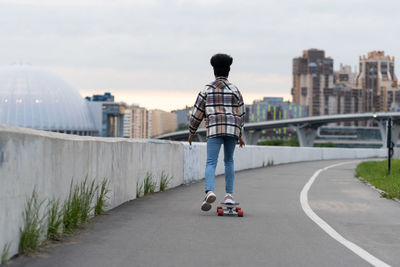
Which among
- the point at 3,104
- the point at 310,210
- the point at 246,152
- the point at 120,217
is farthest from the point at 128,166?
the point at 3,104

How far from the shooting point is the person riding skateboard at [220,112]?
7887 millimetres

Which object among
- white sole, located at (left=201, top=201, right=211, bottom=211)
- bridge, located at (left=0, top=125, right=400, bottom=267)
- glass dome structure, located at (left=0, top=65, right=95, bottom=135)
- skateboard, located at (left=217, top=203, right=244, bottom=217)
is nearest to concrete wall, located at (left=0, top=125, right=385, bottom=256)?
bridge, located at (left=0, top=125, right=400, bottom=267)

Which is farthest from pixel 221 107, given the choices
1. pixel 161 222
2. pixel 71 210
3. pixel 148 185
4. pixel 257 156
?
pixel 257 156

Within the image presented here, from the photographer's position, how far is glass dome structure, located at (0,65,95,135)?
124 m

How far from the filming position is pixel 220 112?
25.8 ft

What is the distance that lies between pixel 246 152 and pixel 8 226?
1964 cm

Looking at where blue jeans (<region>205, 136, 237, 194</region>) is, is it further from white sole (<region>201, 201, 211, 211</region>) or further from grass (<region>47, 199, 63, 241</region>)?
grass (<region>47, 199, 63, 241</region>)

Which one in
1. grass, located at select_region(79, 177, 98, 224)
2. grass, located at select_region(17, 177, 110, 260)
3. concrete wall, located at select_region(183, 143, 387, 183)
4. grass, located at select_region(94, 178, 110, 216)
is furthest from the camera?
concrete wall, located at select_region(183, 143, 387, 183)

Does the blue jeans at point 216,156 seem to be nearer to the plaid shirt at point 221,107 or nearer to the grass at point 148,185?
the plaid shirt at point 221,107

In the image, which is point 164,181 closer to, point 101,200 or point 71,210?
point 101,200

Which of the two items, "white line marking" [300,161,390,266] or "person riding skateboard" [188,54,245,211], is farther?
"person riding skateboard" [188,54,245,211]

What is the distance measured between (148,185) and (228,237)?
16.1 feet

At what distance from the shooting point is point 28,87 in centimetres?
12631

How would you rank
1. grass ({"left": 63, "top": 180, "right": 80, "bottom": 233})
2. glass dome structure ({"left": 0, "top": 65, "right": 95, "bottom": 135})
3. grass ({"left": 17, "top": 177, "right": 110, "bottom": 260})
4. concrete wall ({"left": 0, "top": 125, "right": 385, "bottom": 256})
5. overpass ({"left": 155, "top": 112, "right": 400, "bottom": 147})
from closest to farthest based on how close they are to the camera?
1. concrete wall ({"left": 0, "top": 125, "right": 385, "bottom": 256})
2. grass ({"left": 17, "top": 177, "right": 110, "bottom": 260})
3. grass ({"left": 63, "top": 180, "right": 80, "bottom": 233})
4. glass dome structure ({"left": 0, "top": 65, "right": 95, "bottom": 135})
5. overpass ({"left": 155, "top": 112, "right": 400, "bottom": 147})
